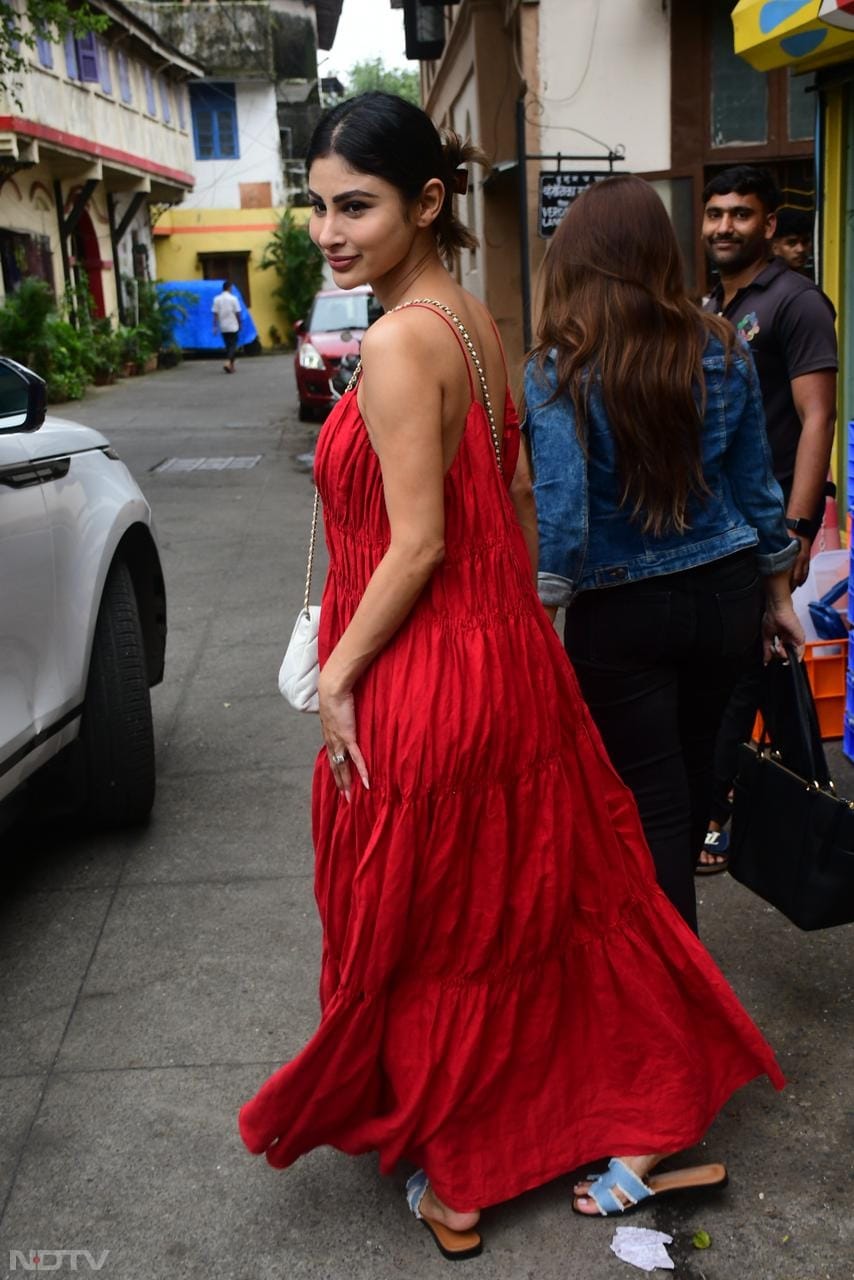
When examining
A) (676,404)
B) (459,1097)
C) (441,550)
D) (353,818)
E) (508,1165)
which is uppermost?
(676,404)

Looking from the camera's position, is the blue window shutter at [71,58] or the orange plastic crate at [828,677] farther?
the blue window shutter at [71,58]

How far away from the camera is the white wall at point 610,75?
952 cm

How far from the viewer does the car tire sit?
3953 millimetres

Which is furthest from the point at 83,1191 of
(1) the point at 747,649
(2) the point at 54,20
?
(2) the point at 54,20

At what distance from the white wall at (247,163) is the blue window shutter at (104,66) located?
31.9ft

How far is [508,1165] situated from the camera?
229 cm

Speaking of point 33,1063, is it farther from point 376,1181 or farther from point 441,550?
point 441,550

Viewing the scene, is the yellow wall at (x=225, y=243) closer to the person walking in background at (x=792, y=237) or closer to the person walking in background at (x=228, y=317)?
the person walking in background at (x=228, y=317)

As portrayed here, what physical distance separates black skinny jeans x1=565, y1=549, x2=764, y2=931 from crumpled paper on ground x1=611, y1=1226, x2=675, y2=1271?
1.97 ft

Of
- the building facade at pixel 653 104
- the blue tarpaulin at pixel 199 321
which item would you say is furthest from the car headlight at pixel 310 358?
the blue tarpaulin at pixel 199 321

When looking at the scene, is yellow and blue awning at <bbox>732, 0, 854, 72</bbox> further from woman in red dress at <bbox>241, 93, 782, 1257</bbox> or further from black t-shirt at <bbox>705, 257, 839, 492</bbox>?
woman in red dress at <bbox>241, 93, 782, 1257</bbox>

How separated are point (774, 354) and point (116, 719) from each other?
2239 millimetres

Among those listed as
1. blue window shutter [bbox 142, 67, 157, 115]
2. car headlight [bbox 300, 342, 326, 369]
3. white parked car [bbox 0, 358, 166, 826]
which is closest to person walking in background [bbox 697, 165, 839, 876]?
white parked car [bbox 0, 358, 166, 826]

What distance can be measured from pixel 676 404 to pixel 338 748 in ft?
2.82
